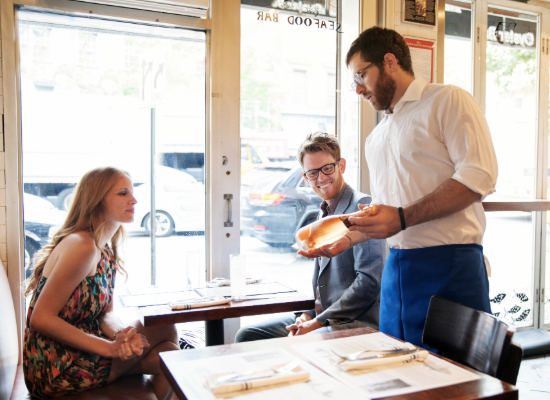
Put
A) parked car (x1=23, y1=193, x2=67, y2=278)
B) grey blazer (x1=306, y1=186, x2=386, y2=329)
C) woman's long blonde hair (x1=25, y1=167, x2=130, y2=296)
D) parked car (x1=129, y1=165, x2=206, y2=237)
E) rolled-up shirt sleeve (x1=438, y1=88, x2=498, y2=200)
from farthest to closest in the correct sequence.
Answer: parked car (x1=129, y1=165, x2=206, y2=237)
parked car (x1=23, y1=193, x2=67, y2=278)
grey blazer (x1=306, y1=186, x2=386, y2=329)
woman's long blonde hair (x1=25, y1=167, x2=130, y2=296)
rolled-up shirt sleeve (x1=438, y1=88, x2=498, y2=200)

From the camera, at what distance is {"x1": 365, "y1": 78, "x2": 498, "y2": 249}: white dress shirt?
147cm

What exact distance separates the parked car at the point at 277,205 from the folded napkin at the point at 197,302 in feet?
3.50

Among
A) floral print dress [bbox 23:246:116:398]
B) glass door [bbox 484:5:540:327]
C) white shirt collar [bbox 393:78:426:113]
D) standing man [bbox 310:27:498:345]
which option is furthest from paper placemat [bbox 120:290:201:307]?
glass door [bbox 484:5:540:327]

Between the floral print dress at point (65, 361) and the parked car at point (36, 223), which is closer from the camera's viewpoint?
the floral print dress at point (65, 361)

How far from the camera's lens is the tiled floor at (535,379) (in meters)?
2.72

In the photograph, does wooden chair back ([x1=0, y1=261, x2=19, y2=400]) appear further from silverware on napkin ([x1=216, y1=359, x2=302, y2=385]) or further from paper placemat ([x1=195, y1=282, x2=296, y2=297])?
silverware on napkin ([x1=216, y1=359, x2=302, y2=385])

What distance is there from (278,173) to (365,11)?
1266mm

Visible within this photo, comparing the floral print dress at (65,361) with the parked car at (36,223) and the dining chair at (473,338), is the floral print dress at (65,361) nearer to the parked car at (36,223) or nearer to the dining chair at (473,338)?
the parked car at (36,223)

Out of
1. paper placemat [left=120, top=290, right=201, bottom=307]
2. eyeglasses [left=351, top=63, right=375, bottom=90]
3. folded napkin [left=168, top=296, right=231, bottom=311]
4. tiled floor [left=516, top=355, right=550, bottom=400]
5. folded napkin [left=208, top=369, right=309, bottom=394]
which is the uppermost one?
eyeglasses [left=351, top=63, right=375, bottom=90]

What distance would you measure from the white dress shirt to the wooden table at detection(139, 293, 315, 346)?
0.52m

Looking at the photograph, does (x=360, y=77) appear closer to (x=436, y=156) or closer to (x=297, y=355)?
(x=436, y=156)

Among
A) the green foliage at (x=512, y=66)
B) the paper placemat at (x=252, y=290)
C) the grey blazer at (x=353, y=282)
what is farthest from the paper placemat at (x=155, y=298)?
the green foliage at (x=512, y=66)

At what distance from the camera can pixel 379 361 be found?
1.11 meters

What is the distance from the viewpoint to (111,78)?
2.75 meters
